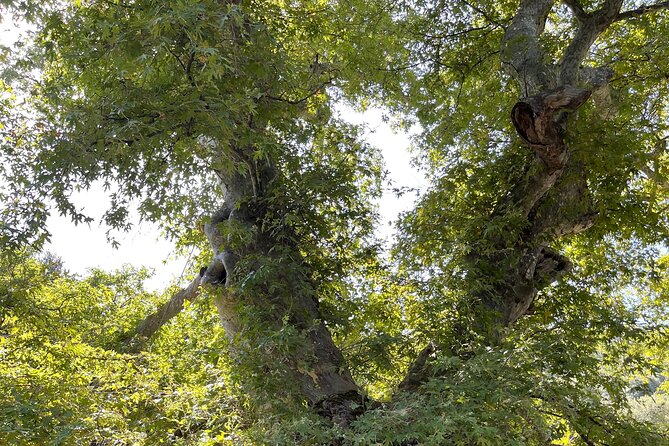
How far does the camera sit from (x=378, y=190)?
642 centimetres

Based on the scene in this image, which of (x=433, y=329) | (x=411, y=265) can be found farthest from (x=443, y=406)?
(x=411, y=265)

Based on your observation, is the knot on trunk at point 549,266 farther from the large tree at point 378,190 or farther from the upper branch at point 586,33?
the upper branch at point 586,33

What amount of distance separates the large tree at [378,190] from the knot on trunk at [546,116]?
2cm

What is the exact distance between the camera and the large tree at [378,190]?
371 cm

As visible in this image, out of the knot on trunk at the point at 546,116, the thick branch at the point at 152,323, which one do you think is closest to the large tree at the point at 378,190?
the knot on trunk at the point at 546,116

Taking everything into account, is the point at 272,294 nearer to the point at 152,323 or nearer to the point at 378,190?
the point at 378,190

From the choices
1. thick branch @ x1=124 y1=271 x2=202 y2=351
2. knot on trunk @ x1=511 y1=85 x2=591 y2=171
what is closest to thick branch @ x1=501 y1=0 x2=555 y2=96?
knot on trunk @ x1=511 y1=85 x2=591 y2=171

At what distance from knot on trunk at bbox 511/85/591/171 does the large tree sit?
0.05ft

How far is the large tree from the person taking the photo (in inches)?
146

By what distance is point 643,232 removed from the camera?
637cm

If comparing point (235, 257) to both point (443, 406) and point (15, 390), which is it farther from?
point (443, 406)

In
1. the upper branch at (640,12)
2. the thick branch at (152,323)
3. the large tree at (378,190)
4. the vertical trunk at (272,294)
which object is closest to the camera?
the large tree at (378,190)

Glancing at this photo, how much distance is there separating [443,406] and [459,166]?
3.08 meters

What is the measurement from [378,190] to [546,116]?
2.30 m
